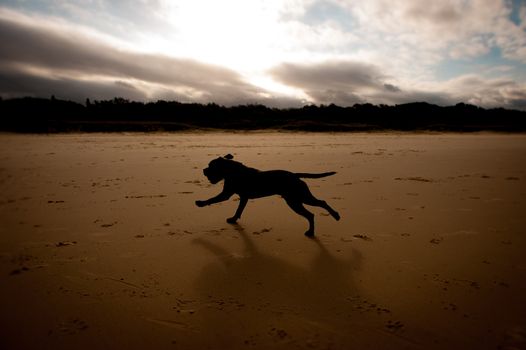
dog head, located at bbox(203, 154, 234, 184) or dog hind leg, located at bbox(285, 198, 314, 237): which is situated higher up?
dog head, located at bbox(203, 154, 234, 184)

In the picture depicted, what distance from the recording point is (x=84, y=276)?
273 centimetres

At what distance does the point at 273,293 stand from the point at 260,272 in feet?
1.28

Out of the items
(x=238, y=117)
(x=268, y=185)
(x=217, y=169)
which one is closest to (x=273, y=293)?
(x=268, y=185)

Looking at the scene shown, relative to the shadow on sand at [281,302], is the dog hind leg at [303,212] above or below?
above

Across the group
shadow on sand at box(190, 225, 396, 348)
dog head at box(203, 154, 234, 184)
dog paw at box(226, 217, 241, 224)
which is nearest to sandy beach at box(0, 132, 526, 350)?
shadow on sand at box(190, 225, 396, 348)

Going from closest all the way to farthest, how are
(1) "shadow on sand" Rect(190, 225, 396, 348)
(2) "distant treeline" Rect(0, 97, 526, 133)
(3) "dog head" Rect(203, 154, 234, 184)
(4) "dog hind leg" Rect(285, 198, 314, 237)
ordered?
1. (1) "shadow on sand" Rect(190, 225, 396, 348)
2. (4) "dog hind leg" Rect(285, 198, 314, 237)
3. (3) "dog head" Rect(203, 154, 234, 184)
4. (2) "distant treeline" Rect(0, 97, 526, 133)

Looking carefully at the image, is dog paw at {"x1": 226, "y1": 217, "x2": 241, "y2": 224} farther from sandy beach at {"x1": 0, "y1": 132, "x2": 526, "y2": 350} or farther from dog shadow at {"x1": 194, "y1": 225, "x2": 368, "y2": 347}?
dog shadow at {"x1": 194, "y1": 225, "x2": 368, "y2": 347}

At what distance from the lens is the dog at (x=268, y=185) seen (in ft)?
12.3

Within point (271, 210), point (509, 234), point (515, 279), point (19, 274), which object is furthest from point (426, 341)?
point (19, 274)

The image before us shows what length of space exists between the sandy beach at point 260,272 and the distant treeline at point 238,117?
24.6 m

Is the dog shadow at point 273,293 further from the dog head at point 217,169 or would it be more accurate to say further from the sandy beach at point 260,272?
the dog head at point 217,169

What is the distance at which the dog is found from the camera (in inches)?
147

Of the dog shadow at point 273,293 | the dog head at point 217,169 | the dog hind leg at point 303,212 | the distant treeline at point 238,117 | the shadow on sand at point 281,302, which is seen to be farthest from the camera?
the distant treeline at point 238,117

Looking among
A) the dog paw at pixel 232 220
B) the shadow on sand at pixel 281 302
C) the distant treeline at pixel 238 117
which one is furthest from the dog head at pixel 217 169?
the distant treeline at pixel 238 117
